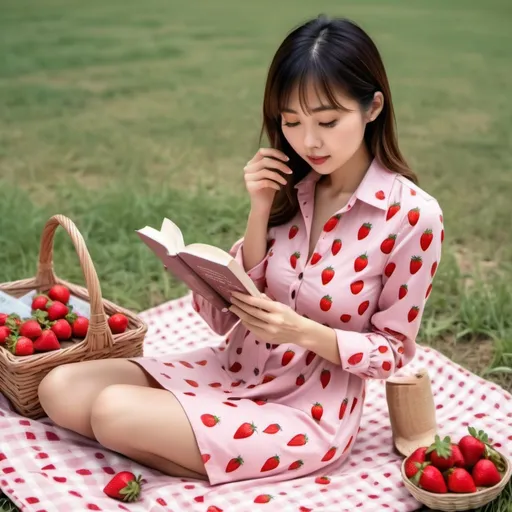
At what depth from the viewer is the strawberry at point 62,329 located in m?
2.71

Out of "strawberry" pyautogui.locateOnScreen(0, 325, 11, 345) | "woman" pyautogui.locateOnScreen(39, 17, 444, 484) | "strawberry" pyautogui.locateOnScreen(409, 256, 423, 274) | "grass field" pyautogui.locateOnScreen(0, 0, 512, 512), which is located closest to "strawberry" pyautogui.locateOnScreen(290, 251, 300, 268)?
"woman" pyautogui.locateOnScreen(39, 17, 444, 484)

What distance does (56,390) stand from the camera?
250 centimetres

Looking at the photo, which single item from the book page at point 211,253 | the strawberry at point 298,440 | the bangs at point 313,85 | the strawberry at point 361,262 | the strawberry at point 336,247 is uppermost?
the bangs at point 313,85

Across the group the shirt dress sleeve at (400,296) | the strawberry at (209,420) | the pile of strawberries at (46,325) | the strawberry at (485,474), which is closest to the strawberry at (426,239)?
the shirt dress sleeve at (400,296)

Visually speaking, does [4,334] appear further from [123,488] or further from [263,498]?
[263,498]

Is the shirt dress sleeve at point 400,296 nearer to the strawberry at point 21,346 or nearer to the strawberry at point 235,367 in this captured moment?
the strawberry at point 235,367

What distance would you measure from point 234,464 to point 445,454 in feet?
1.80

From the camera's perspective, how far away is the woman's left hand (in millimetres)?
2297

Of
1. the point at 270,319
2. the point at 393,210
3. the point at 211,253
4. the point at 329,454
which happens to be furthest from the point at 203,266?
the point at 329,454

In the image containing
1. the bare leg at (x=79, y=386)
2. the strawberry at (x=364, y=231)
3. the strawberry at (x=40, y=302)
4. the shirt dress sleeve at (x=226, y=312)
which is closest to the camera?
the strawberry at (x=364, y=231)

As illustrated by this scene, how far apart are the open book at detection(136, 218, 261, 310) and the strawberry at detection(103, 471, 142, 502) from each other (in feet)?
1.70

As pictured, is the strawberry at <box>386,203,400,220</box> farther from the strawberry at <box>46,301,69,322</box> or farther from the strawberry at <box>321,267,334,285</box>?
the strawberry at <box>46,301,69,322</box>

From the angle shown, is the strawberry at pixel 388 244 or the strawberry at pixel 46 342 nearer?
the strawberry at pixel 388 244

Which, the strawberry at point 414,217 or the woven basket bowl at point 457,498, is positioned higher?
the strawberry at point 414,217
